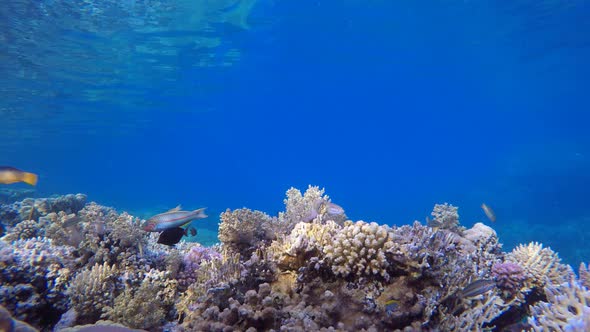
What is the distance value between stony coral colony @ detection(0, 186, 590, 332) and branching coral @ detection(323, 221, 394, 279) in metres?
0.01

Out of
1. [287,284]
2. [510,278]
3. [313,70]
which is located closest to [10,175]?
[287,284]

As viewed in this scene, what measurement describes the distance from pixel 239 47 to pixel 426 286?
35802mm

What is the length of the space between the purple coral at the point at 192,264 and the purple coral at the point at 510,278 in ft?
15.1

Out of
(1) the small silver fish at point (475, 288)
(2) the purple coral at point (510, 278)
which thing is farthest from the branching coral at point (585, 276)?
(1) the small silver fish at point (475, 288)

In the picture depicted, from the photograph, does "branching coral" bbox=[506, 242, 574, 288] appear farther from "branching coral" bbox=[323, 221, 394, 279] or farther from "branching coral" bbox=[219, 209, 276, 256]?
"branching coral" bbox=[219, 209, 276, 256]

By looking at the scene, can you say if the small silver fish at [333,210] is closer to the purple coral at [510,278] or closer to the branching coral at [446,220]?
the branching coral at [446,220]

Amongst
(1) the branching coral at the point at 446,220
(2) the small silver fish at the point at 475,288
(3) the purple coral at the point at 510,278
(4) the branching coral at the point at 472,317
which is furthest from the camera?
(1) the branching coral at the point at 446,220

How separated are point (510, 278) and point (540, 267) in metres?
0.81

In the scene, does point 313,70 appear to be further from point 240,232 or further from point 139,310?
point 139,310

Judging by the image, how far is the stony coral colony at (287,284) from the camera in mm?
3137

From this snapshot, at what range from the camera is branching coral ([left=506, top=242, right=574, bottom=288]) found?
16.7ft

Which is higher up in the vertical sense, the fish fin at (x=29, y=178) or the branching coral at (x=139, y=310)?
the fish fin at (x=29, y=178)

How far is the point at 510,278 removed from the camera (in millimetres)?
4961

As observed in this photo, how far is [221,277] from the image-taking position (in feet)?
12.0
